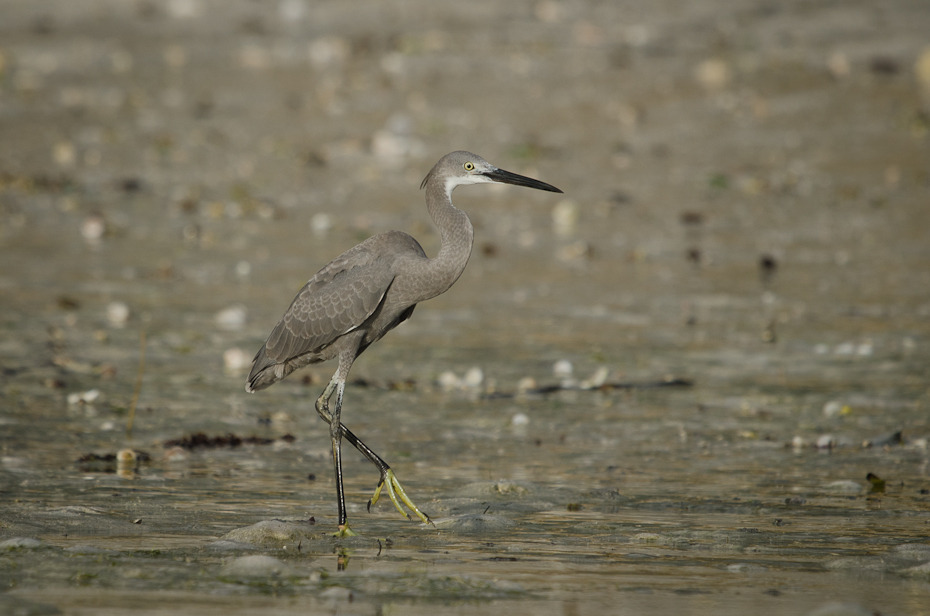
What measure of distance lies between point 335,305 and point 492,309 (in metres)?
4.85

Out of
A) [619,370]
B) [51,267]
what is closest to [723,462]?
[619,370]

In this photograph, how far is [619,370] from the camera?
404 inches

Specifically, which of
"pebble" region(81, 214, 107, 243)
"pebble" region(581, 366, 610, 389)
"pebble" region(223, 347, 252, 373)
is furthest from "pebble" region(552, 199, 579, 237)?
"pebble" region(223, 347, 252, 373)

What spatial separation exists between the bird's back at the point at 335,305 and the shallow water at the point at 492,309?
2.35 feet

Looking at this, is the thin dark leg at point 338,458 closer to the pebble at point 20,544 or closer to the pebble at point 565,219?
the pebble at point 20,544

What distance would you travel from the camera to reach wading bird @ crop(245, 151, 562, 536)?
7238mm

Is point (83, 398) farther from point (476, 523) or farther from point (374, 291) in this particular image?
point (476, 523)

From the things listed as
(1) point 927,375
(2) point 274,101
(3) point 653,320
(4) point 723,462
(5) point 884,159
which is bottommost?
(4) point 723,462

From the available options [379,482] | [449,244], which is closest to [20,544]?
[379,482]

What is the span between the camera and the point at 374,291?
286 inches

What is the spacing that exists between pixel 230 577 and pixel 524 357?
5214 mm

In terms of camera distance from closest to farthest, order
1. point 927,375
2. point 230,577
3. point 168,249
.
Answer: point 230,577, point 927,375, point 168,249

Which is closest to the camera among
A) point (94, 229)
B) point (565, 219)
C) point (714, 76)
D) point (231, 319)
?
point (231, 319)

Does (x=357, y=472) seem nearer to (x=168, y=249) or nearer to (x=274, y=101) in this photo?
(x=168, y=249)
